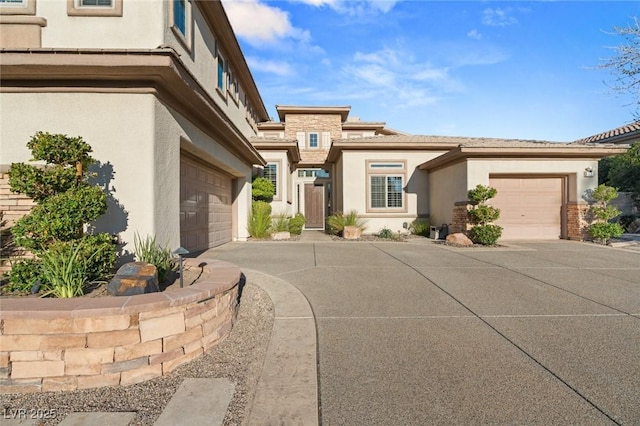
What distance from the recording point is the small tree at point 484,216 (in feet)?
34.3

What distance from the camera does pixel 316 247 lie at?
32.9ft

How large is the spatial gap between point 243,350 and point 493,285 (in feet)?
14.9

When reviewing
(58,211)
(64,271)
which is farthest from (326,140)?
(64,271)

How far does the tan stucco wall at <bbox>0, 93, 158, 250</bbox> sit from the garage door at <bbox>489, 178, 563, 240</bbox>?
1167cm

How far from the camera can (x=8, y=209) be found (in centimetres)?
464

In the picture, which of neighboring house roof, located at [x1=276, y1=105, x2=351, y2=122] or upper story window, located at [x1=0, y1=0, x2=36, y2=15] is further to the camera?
neighboring house roof, located at [x1=276, y1=105, x2=351, y2=122]

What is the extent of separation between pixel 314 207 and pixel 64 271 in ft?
→ 49.7

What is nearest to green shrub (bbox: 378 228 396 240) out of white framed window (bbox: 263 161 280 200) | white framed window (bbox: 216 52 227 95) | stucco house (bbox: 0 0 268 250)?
white framed window (bbox: 263 161 280 200)

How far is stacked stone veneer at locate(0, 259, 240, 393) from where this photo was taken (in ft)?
8.05

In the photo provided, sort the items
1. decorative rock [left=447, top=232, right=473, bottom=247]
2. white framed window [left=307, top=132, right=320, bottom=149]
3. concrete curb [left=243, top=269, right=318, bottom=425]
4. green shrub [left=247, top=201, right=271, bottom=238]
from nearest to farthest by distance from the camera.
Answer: concrete curb [left=243, top=269, right=318, bottom=425], decorative rock [left=447, top=232, right=473, bottom=247], green shrub [left=247, top=201, right=271, bottom=238], white framed window [left=307, top=132, right=320, bottom=149]

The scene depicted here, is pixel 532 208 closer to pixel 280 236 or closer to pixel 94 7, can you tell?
pixel 280 236

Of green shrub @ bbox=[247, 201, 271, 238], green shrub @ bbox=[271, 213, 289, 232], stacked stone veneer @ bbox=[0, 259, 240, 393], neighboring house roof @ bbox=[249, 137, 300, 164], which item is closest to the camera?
stacked stone veneer @ bbox=[0, 259, 240, 393]

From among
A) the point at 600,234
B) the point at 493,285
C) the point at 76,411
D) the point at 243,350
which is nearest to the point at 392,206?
the point at 600,234

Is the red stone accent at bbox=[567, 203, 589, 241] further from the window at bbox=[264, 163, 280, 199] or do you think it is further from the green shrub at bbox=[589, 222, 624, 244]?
the window at bbox=[264, 163, 280, 199]
